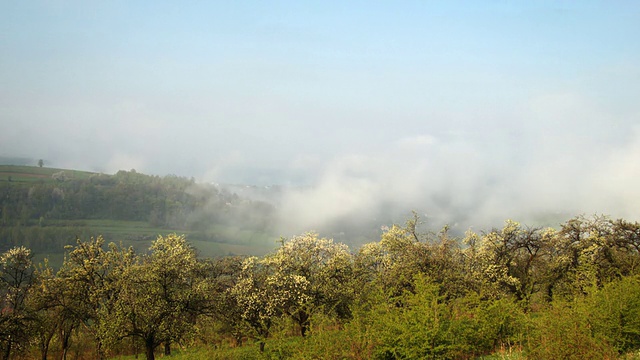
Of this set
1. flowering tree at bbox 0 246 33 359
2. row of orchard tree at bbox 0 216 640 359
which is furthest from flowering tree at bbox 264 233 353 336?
flowering tree at bbox 0 246 33 359

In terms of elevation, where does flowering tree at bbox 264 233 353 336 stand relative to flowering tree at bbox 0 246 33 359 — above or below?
above

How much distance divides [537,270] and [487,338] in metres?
33.9

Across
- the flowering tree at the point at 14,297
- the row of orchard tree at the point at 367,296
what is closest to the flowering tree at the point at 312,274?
the row of orchard tree at the point at 367,296

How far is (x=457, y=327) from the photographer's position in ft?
82.3

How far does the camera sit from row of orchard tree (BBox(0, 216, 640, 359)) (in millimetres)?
23984

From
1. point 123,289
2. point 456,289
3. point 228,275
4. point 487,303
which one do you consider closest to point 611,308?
point 487,303

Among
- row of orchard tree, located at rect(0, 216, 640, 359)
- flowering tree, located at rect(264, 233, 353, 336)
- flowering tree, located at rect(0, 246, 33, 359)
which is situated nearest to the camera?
row of orchard tree, located at rect(0, 216, 640, 359)

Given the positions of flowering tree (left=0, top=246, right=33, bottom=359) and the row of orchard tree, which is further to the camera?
flowering tree (left=0, top=246, right=33, bottom=359)

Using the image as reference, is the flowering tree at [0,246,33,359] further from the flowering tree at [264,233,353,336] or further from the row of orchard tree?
the flowering tree at [264,233,353,336]

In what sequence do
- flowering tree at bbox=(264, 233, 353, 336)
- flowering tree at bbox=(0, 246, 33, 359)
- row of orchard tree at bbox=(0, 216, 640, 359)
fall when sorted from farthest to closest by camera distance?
flowering tree at bbox=(264, 233, 353, 336) → flowering tree at bbox=(0, 246, 33, 359) → row of orchard tree at bbox=(0, 216, 640, 359)

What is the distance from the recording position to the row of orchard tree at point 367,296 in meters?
24.0

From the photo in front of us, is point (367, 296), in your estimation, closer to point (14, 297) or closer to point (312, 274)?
point (312, 274)

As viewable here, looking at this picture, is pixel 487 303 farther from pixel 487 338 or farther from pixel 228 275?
pixel 228 275

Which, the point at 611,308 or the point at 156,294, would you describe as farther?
the point at 156,294
